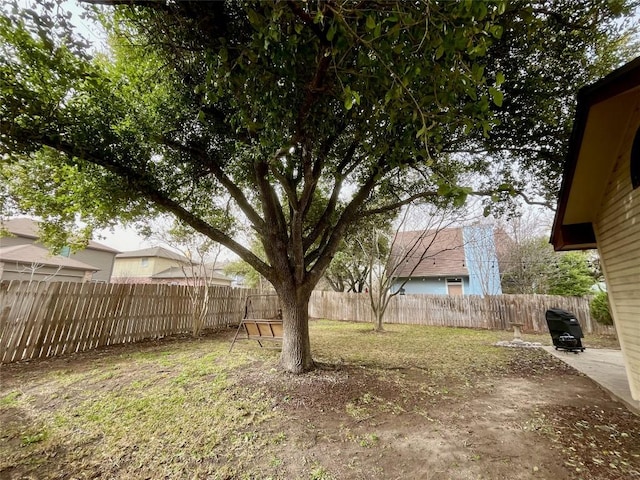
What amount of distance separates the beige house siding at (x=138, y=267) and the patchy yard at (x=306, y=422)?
2420 cm

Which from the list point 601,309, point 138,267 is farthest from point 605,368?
point 138,267

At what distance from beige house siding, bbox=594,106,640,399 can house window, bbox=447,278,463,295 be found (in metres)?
13.5

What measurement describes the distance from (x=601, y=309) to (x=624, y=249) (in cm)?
793

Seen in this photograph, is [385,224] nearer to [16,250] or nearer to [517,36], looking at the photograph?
[517,36]

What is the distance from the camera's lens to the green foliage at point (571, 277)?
14.5m

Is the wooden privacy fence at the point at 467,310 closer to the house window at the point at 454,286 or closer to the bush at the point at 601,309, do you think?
the bush at the point at 601,309

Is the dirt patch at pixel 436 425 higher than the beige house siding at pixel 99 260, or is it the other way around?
the beige house siding at pixel 99 260

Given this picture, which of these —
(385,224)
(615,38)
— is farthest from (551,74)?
(385,224)

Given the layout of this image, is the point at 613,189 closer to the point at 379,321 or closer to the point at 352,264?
the point at 379,321

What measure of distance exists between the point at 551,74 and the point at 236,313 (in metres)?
12.1

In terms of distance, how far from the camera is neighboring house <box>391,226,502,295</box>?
14.7 metres

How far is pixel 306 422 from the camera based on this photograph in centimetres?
330

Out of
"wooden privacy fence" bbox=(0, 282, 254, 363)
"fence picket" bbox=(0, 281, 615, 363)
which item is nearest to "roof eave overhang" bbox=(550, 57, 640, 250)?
"fence picket" bbox=(0, 281, 615, 363)

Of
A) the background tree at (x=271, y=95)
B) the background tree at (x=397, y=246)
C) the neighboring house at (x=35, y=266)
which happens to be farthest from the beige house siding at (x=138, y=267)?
the background tree at (x=271, y=95)
